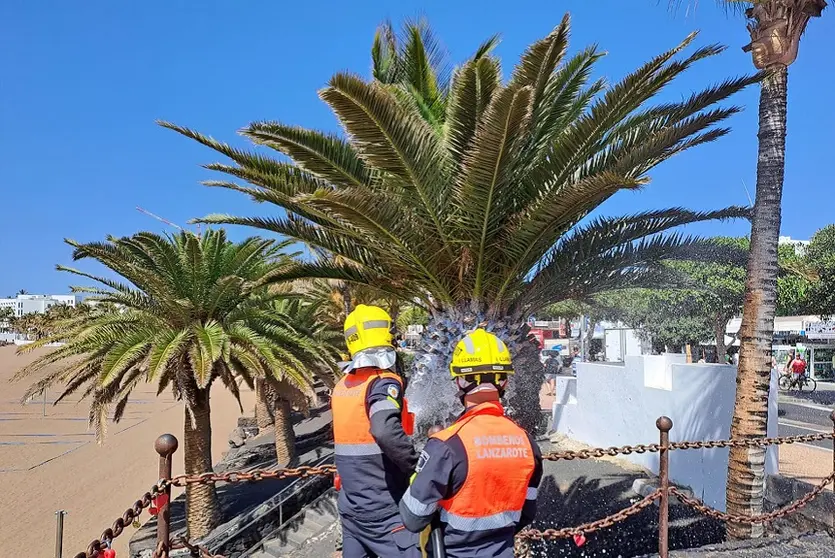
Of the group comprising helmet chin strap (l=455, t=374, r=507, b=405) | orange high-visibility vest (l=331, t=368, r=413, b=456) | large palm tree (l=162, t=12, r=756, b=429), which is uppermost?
large palm tree (l=162, t=12, r=756, b=429)

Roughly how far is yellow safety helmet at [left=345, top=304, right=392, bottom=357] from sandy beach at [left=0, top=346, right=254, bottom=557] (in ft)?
37.3

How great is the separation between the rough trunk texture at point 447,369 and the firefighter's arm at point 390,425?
311 cm

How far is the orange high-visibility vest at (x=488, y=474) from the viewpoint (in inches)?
90.3

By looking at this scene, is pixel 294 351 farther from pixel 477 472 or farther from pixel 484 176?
pixel 477 472

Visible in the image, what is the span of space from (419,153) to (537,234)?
53.0 inches

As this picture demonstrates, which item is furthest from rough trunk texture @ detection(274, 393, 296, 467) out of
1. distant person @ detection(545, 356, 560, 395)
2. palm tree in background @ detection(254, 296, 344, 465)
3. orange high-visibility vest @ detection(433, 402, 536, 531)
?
orange high-visibility vest @ detection(433, 402, 536, 531)

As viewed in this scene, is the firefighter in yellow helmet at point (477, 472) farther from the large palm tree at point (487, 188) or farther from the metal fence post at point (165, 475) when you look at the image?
the large palm tree at point (487, 188)

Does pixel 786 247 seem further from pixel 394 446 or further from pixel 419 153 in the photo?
pixel 394 446

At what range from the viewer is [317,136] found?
559cm

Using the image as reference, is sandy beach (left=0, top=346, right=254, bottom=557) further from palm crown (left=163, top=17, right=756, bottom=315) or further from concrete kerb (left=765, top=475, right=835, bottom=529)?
concrete kerb (left=765, top=475, right=835, bottom=529)

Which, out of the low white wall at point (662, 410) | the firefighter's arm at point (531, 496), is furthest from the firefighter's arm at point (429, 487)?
the low white wall at point (662, 410)

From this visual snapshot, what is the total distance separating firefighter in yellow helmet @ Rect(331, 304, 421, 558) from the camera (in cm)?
296

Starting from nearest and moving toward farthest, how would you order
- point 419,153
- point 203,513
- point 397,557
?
1. point 397,557
2. point 419,153
3. point 203,513

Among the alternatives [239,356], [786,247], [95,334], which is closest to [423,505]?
[239,356]
